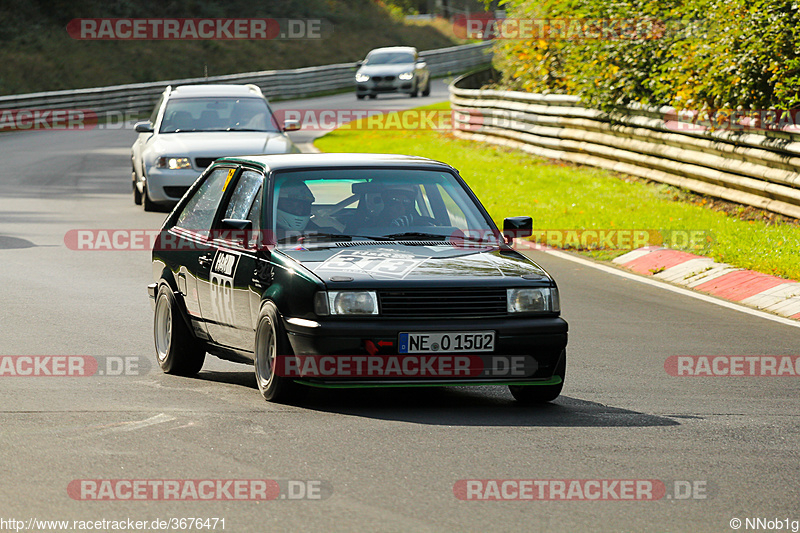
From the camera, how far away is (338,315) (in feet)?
23.8

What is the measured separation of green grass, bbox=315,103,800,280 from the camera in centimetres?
1423

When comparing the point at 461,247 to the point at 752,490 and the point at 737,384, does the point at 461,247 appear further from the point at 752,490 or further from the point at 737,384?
the point at 752,490

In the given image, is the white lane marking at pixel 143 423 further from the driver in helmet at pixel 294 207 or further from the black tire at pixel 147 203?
the black tire at pixel 147 203

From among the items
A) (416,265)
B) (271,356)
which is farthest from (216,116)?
(416,265)

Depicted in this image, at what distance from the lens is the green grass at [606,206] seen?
14.2 m

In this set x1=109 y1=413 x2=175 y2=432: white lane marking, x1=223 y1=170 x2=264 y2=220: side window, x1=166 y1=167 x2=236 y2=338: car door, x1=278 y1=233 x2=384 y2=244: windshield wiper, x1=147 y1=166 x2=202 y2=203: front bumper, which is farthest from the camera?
x1=147 y1=166 x2=202 y2=203: front bumper

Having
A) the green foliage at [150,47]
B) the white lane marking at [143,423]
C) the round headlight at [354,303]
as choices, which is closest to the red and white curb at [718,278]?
the round headlight at [354,303]

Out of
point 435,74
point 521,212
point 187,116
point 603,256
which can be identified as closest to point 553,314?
point 603,256

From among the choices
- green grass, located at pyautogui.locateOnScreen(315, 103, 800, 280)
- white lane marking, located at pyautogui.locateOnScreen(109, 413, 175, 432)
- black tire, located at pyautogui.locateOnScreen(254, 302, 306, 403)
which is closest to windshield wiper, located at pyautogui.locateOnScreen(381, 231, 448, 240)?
black tire, located at pyautogui.locateOnScreen(254, 302, 306, 403)

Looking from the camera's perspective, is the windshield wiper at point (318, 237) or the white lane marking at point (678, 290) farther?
the white lane marking at point (678, 290)

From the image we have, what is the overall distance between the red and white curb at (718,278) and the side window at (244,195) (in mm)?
5197

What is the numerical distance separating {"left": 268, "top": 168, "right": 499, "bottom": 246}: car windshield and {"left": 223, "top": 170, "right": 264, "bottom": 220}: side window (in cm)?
21

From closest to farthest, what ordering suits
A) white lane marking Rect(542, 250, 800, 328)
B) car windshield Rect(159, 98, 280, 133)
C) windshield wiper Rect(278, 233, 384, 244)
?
1. windshield wiper Rect(278, 233, 384, 244)
2. white lane marking Rect(542, 250, 800, 328)
3. car windshield Rect(159, 98, 280, 133)

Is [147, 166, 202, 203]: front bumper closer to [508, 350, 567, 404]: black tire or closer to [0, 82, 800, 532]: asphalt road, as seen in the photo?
[0, 82, 800, 532]: asphalt road
